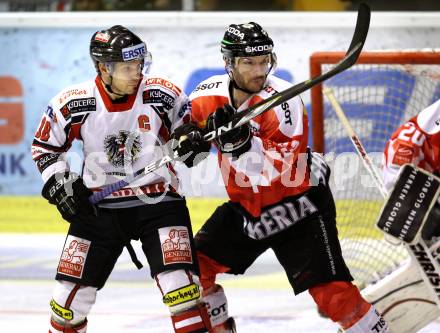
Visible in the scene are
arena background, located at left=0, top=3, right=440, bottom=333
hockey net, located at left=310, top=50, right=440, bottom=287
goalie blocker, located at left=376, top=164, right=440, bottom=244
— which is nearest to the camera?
goalie blocker, located at left=376, top=164, right=440, bottom=244

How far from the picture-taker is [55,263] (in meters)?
6.15

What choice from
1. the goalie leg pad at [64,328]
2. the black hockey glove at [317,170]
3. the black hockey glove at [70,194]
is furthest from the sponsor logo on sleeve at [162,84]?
the goalie leg pad at [64,328]

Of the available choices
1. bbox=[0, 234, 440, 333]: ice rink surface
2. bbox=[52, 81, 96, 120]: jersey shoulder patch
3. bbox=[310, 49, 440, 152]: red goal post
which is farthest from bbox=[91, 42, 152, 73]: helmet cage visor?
bbox=[0, 234, 440, 333]: ice rink surface

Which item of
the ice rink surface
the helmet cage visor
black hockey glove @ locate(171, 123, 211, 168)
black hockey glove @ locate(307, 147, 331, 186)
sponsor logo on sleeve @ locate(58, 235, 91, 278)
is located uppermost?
the helmet cage visor

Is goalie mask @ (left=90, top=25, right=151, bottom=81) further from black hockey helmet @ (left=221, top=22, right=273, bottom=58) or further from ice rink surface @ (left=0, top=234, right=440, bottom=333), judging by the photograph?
ice rink surface @ (left=0, top=234, right=440, bottom=333)

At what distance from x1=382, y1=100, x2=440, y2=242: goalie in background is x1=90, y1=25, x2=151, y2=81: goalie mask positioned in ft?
2.86

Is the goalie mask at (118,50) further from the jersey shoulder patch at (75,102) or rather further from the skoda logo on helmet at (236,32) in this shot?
the skoda logo on helmet at (236,32)

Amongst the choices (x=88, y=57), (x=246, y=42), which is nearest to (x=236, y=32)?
(x=246, y=42)

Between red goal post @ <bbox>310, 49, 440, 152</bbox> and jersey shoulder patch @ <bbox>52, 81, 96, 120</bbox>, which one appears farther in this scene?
red goal post @ <bbox>310, 49, 440, 152</bbox>

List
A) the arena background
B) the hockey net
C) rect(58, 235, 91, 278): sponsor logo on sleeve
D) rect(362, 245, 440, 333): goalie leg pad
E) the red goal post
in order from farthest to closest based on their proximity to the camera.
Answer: the arena background, the hockey net, the red goal post, rect(362, 245, 440, 333): goalie leg pad, rect(58, 235, 91, 278): sponsor logo on sleeve

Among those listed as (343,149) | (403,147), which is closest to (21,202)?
(343,149)

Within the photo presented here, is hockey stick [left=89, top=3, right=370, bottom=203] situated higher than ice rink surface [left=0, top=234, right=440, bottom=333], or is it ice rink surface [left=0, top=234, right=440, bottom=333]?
hockey stick [left=89, top=3, right=370, bottom=203]

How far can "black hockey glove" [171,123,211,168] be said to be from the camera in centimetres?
379

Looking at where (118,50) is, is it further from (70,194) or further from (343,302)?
(343,302)
